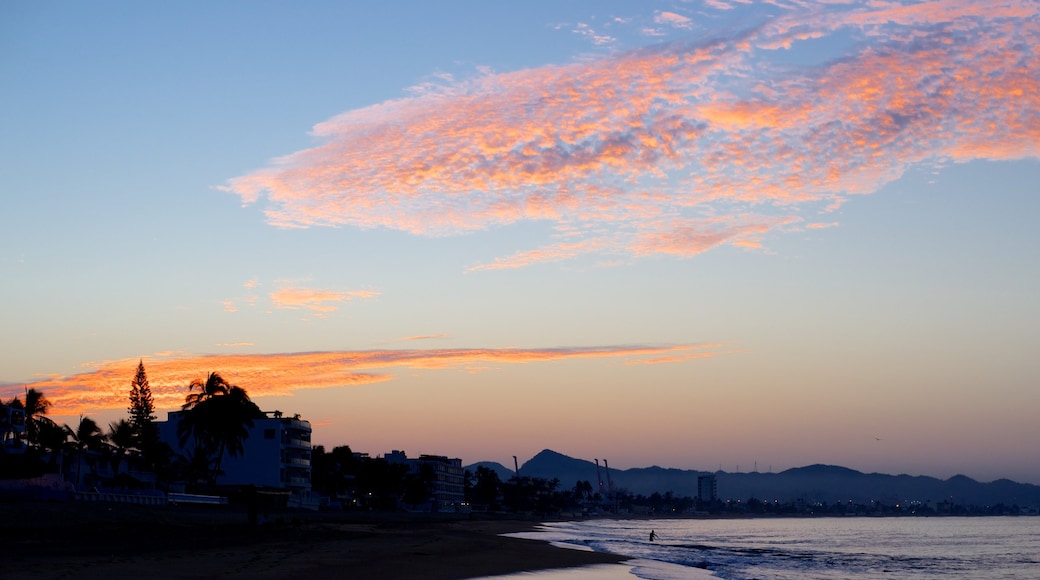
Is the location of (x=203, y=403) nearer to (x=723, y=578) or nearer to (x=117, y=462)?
(x=117, y=462)

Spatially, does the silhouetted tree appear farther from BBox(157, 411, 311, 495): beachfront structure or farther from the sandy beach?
the sandy beach

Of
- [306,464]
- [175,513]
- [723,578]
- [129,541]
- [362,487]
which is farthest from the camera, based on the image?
[362,487]

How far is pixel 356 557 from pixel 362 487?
110 meters

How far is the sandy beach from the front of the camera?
28.5 m

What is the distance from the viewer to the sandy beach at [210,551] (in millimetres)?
28500

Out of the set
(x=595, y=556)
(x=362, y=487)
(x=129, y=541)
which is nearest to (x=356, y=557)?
(x=129, y=541)

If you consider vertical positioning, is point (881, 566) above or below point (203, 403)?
below

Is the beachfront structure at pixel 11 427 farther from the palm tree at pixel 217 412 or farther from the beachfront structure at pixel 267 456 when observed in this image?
the beachfront structure at pixel 267 456

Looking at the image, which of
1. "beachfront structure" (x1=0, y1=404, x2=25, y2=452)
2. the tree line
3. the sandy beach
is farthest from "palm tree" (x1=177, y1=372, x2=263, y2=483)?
the sandy beach

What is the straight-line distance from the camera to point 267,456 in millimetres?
110688

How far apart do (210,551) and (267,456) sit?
7764 centimetres

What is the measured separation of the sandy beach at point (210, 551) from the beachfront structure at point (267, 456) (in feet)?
176

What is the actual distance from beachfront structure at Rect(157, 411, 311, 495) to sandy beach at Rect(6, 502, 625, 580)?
53.7 metres

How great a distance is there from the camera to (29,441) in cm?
8219
